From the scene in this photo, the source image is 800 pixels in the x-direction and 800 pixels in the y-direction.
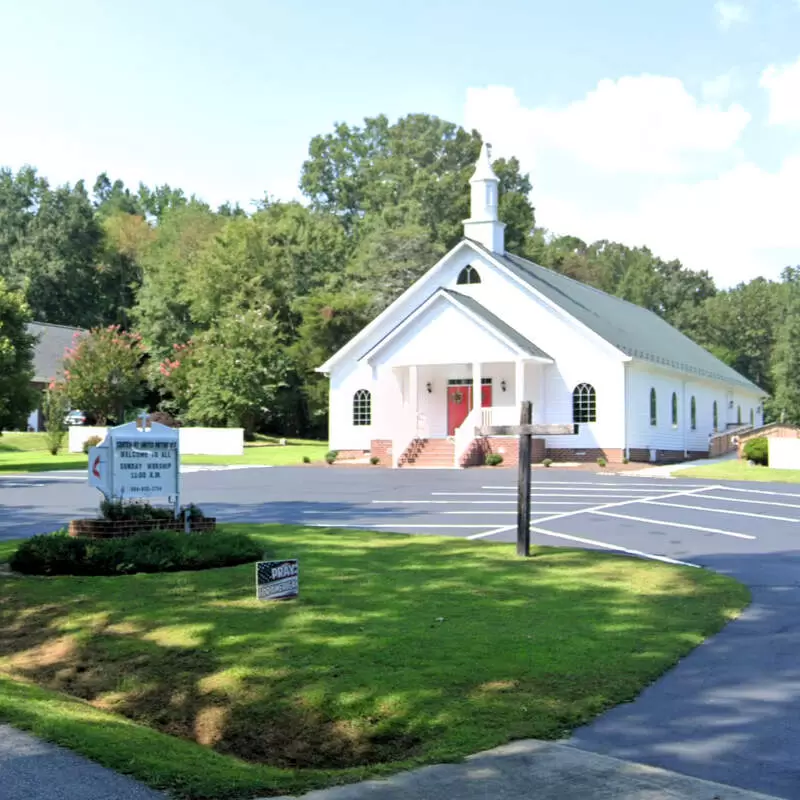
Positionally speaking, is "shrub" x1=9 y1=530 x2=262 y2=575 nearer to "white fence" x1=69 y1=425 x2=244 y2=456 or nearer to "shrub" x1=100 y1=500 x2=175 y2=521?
"shrub" x1=100 y1=500 x2=175 y2=521

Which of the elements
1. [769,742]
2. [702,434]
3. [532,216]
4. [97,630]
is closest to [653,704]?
[769,742]

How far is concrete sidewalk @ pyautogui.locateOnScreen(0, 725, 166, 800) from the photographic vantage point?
4852 millimetres

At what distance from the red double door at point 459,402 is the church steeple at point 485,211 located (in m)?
5.74

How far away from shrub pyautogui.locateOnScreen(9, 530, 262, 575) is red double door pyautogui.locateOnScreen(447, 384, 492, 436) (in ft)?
88.4

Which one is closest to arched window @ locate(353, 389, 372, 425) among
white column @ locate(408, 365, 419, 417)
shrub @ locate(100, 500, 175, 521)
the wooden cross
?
white column @ locate(408, 365, 419, 417)

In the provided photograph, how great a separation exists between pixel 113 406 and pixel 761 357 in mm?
52559

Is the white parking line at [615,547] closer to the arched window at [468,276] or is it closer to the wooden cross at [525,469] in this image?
the wooden cross at [525,469]

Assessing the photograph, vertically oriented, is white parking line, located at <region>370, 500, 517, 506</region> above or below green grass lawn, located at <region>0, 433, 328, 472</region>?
below

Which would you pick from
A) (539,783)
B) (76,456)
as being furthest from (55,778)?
(76,456)

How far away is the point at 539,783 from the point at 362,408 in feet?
117

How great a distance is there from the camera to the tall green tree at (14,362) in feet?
111

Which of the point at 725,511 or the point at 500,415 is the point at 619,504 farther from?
the point at 500,415

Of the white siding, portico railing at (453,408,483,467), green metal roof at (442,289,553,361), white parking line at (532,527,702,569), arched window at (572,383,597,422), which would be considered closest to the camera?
white parking line at (532,527,702,569)

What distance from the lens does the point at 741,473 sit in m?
29.9
